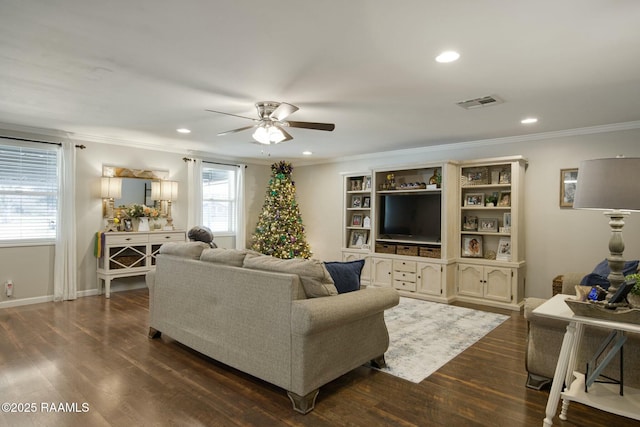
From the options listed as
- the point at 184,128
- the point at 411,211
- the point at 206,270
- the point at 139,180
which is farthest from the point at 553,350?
the point at 139,180

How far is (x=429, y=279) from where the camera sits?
18.9 feet

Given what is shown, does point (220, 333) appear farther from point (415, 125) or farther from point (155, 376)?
point (415, 125)

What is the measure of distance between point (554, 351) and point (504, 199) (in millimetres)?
3117

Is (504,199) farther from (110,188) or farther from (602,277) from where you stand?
(110,188)

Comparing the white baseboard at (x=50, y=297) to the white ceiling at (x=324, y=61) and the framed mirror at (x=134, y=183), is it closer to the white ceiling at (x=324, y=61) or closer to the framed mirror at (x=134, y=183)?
the framed mirror at (x=134, y=183)

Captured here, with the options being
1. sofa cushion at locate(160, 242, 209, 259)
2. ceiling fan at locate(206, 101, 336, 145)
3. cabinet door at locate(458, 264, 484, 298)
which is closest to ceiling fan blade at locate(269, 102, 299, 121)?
ceiling fan at locate(206, 101, 336, 145)

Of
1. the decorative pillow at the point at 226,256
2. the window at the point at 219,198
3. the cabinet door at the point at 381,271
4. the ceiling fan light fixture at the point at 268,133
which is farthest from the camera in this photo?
the window at the point at 219,198

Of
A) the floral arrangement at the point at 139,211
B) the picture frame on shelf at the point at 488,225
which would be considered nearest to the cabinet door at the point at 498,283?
the picture frame on shelf at the point at 488,225

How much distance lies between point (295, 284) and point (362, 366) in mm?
1189

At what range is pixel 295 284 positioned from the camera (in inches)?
102

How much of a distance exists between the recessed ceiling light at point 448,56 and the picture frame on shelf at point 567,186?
3.34 meters

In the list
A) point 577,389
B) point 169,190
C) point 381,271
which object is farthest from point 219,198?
point 577,389

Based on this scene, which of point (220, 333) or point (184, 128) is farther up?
point (184, 128)

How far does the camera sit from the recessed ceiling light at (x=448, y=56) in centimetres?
266
